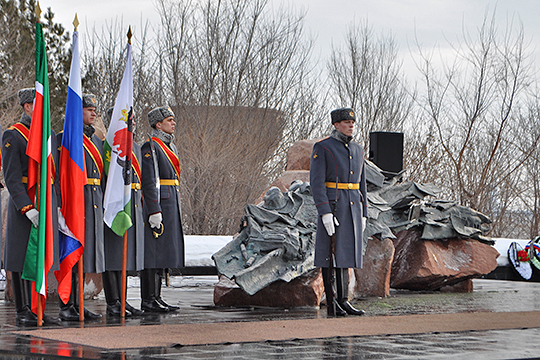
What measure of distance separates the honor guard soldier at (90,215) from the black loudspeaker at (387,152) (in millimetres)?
5452

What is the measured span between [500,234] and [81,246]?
18562mm

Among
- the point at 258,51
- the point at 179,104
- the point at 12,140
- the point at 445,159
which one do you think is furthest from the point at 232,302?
the point at 445,159

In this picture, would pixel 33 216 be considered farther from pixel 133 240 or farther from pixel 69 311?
pixel 133 240

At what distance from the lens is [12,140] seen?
6508 millimetres

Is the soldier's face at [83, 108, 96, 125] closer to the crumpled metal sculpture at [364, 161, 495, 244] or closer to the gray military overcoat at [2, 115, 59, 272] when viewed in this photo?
the gray military overcoat at [2, 115, 59, 272]

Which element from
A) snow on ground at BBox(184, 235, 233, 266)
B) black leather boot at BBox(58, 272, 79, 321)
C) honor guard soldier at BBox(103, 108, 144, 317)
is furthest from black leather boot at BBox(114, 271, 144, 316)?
snow on ground at BBox(184, 235, 233, 266)

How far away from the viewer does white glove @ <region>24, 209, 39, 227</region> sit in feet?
20.8

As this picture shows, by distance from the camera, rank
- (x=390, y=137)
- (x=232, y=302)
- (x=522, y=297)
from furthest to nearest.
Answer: (x=390, y=137) → (x=522, y=297) → (x=232, y=302)

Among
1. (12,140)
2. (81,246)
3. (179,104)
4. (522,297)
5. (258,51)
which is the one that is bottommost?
(522,297)

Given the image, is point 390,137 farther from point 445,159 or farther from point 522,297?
point 445,159

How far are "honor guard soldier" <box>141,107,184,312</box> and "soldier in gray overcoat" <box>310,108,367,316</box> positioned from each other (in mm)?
1441

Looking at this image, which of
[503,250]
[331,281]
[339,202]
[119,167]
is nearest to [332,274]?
[331,281]

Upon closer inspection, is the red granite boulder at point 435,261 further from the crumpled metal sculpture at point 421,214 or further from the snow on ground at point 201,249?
the snow on ground at point 201,249

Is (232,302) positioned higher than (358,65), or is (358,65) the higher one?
(358,65)
